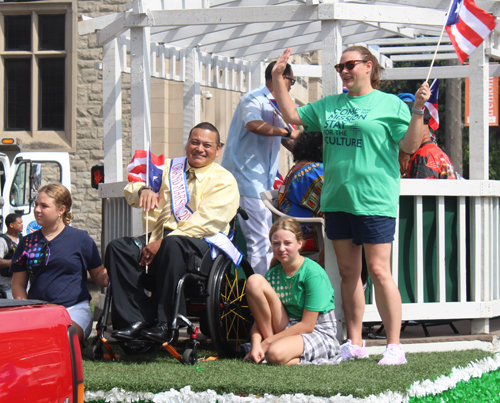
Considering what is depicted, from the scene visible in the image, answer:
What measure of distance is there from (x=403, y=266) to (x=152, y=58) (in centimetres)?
402

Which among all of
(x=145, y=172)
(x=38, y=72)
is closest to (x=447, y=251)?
(x=145, y=172)

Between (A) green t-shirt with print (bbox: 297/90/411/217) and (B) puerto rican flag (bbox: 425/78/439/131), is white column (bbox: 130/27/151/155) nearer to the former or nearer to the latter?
(A) green t-shirt with print (bbox: 297/90/411/217)

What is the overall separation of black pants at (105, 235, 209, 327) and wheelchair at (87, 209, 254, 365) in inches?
2.4

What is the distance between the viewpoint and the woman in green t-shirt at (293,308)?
434 cm

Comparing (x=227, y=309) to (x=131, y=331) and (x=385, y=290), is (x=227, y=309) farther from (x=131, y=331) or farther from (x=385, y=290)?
→ (x=385, y=290)

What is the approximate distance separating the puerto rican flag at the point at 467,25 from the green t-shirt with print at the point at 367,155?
71cm

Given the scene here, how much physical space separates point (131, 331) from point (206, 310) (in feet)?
1.63

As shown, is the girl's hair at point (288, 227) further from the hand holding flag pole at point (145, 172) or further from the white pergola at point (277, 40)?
the hand holding flag pole at point (145, 172)

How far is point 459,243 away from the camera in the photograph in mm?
5277

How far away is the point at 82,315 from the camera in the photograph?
4.67 m

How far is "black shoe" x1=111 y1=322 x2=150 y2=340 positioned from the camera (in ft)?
13.5

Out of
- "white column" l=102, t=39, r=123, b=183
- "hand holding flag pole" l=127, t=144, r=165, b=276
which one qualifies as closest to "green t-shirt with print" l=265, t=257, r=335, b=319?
"hand holding flag pole" l=127, t=144, r=165, b=276

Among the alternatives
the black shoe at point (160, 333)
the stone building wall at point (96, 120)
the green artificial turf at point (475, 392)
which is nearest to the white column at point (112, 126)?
the black shoe at point (160, 333)

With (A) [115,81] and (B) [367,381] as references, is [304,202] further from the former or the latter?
(A) [115,81]
